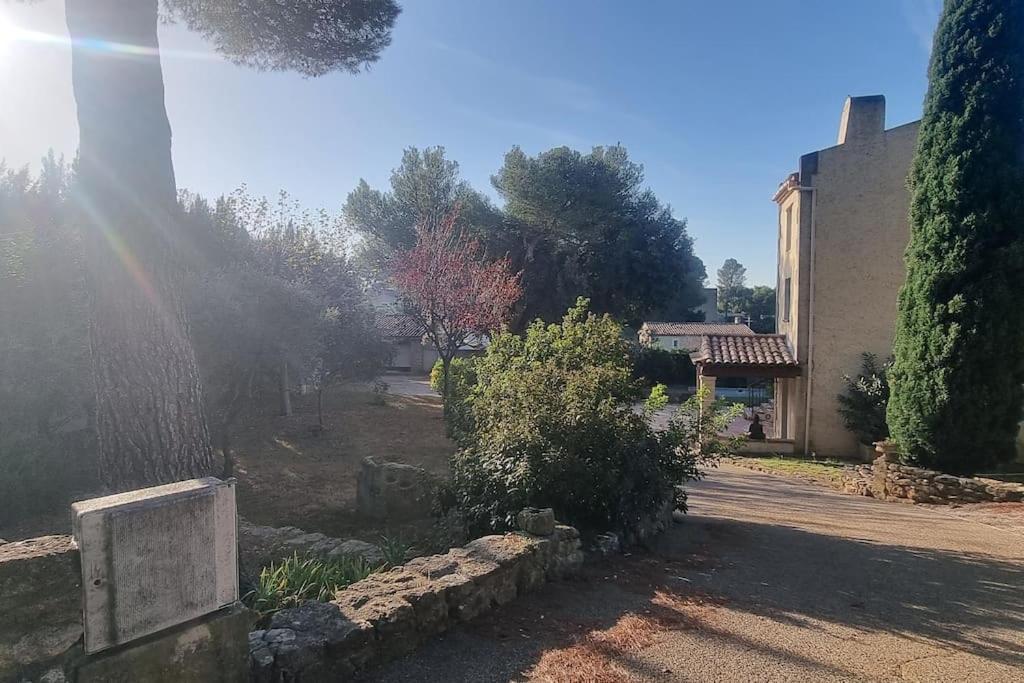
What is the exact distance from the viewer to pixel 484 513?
204 inches

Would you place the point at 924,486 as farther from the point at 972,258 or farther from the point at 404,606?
the point at 404,606

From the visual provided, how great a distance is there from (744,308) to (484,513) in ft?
230

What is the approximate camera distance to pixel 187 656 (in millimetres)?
2439

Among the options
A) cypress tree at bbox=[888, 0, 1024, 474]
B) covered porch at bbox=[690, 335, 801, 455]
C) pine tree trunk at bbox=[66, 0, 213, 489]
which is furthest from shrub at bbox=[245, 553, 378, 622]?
covered porch at bbox=[690, 335, 801, 455]

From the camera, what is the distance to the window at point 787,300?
1747cm

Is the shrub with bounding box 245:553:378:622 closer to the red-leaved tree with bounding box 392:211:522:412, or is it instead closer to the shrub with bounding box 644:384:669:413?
the shrub with bounding box 644:384:669:413

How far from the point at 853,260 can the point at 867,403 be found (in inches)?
149

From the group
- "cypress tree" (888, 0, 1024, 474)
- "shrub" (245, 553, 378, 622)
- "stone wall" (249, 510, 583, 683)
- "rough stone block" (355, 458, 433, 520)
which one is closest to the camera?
"stone wall" (249, 510, 583, 683)

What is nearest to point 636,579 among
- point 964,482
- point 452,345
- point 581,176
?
point 964,482

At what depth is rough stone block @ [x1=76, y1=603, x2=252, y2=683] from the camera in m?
2.25

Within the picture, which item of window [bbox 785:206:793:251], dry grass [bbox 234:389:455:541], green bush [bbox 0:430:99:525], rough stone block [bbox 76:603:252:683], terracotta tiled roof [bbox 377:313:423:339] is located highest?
window [bbox 785:206:793:251]

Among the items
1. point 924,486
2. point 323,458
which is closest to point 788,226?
point 924,486

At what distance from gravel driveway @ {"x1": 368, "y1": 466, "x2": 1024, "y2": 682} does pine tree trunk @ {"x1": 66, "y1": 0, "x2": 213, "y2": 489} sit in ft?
7.76

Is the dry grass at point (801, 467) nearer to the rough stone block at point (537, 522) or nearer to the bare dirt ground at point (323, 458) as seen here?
the bare dirt ground at point (323, 458)
